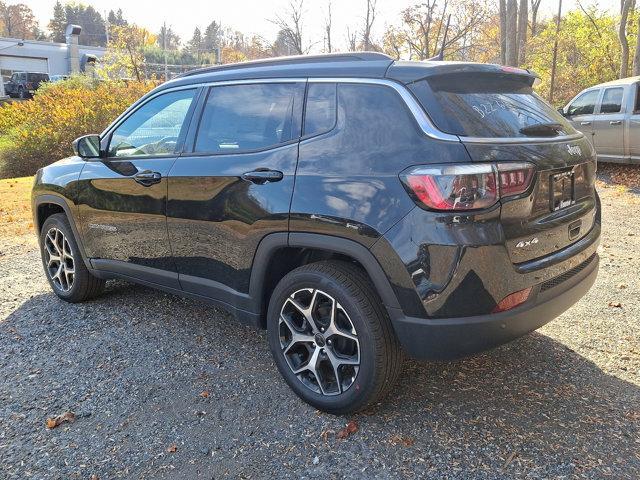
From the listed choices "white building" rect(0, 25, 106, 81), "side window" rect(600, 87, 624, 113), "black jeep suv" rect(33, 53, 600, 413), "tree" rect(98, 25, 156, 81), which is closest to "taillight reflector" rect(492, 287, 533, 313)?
"black jeep suv" rect(33, 53, 600, 413)

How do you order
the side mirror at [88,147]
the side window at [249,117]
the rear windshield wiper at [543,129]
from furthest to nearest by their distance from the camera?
1. the side mirror at [88,147]
2. the side window at [249,117]
3. the rear windshield wiper at [543,129]

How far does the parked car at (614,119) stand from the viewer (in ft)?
35.4

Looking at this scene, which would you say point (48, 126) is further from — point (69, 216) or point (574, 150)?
point (574, 150)

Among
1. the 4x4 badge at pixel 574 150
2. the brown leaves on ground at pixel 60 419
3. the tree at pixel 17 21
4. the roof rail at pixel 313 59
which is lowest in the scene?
the brown leaves on ground at pixel 60 419

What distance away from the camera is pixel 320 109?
300 centimetres

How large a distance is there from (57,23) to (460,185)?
101892mm

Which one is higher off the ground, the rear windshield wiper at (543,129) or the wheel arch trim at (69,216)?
the rear windshield wiper at (543,129)

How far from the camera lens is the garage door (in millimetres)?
49062

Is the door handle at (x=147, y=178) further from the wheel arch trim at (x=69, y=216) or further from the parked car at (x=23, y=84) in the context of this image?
the parked car at (x=23, y=84)

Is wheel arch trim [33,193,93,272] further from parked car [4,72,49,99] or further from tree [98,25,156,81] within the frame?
parked car [4,72,49,99]

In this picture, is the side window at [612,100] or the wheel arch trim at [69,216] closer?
the wheel arch trim at [69,216]

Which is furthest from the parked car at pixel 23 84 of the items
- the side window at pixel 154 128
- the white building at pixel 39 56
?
the side window at pixel 154 128

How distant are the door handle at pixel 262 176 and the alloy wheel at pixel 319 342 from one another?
636 millimetres

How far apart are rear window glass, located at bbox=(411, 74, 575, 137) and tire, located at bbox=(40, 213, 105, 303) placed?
328 cm
